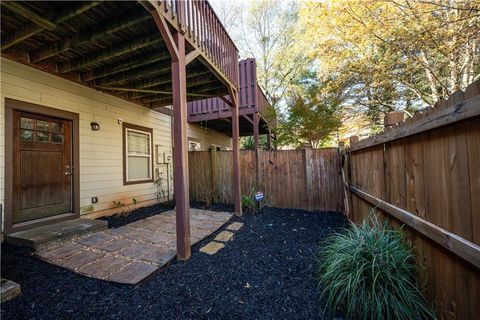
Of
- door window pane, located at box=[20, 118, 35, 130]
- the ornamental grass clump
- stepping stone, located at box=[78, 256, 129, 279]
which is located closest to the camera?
the ornamental grass clump

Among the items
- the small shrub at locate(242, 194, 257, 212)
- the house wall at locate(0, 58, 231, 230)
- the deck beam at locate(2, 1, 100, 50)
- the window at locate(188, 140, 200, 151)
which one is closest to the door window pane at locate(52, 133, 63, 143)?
the house wall at locate(0, 58, 231, 230)

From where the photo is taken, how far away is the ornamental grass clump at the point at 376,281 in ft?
4.60

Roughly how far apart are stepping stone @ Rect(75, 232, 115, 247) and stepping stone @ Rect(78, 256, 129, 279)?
1.97 feet

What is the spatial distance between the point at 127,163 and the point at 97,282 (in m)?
3.34

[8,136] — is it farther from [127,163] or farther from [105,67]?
[127,163]

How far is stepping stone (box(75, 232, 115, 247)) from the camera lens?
2.86 metres

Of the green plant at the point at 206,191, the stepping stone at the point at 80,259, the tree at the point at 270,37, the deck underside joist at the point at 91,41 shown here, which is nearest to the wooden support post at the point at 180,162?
the deck underside joist at the point at 91,41

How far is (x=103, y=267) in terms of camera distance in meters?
2.23

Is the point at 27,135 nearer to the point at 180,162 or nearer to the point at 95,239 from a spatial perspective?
the point at 95,239

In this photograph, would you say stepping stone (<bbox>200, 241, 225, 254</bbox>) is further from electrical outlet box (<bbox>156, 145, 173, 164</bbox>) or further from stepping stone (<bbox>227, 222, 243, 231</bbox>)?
electrical outlet box (<bbox>156, 145, 173, 164</bbox>)

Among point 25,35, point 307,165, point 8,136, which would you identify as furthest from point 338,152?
point 8,136

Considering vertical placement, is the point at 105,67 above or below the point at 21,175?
above

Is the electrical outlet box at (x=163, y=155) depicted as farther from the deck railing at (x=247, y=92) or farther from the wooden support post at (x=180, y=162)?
the wooden support post at (x=180, y=162)

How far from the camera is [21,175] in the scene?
123 inches
